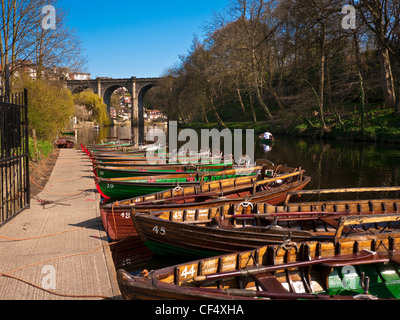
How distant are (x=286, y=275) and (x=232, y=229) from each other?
1810 millimetres

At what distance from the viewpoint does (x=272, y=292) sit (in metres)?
4.42

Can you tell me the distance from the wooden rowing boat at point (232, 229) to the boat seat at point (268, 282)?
1270mm

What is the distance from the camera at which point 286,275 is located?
539 centimetres

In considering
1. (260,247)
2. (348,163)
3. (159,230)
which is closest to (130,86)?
(348,163)

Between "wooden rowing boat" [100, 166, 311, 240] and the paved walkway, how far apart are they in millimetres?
490

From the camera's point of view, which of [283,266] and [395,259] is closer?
[283,266]

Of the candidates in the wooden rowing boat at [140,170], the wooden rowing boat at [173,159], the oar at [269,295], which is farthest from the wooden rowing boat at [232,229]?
the wooden rowing boat at [173,159]

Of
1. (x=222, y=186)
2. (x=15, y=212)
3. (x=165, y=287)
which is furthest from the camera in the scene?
(x=222, y=186)

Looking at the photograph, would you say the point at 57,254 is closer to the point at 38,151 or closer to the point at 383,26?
the point at 38,151

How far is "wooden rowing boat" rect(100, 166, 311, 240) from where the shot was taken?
824cm

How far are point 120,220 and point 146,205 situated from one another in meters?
0.70

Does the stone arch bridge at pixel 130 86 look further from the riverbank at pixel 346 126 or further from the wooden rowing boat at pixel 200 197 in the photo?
the wooden rowing boat at pixel 200 197
